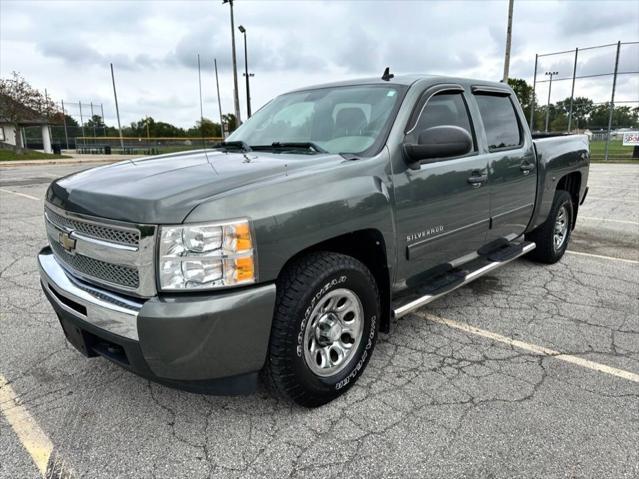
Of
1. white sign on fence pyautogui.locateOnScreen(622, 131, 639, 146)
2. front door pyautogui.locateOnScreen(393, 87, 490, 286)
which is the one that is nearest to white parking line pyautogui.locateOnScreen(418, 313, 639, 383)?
front door pyautogui.locateOnScreen(393, 87, 490, 286)

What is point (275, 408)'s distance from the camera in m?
2.70

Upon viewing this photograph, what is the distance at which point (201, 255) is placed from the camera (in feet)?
6.95

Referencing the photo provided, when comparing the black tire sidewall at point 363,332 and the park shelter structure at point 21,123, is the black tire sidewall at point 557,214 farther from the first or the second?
the park shelter structure at point 21,123

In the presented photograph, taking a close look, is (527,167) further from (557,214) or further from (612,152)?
(612,152)

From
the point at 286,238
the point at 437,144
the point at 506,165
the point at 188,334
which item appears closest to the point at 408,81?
the point at 437,144

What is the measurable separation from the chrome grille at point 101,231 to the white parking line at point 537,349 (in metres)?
2.53

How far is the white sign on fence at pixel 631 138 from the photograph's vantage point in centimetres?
2230

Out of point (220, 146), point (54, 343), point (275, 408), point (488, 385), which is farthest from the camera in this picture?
point (220, 146)

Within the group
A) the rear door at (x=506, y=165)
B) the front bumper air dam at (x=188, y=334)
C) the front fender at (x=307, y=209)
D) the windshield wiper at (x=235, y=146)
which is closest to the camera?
the front bumper air dam at (x=188, y=334)

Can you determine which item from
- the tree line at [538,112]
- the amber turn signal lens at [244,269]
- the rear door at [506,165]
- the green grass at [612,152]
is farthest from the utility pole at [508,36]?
the amber turn signal lens at [244,269]

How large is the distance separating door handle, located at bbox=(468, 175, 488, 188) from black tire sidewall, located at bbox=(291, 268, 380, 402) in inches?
51.9

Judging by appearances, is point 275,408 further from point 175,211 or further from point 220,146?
point 220,146

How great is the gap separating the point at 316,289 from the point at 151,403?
1197mm

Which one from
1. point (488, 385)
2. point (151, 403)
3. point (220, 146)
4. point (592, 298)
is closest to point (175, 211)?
point (151, 403)
